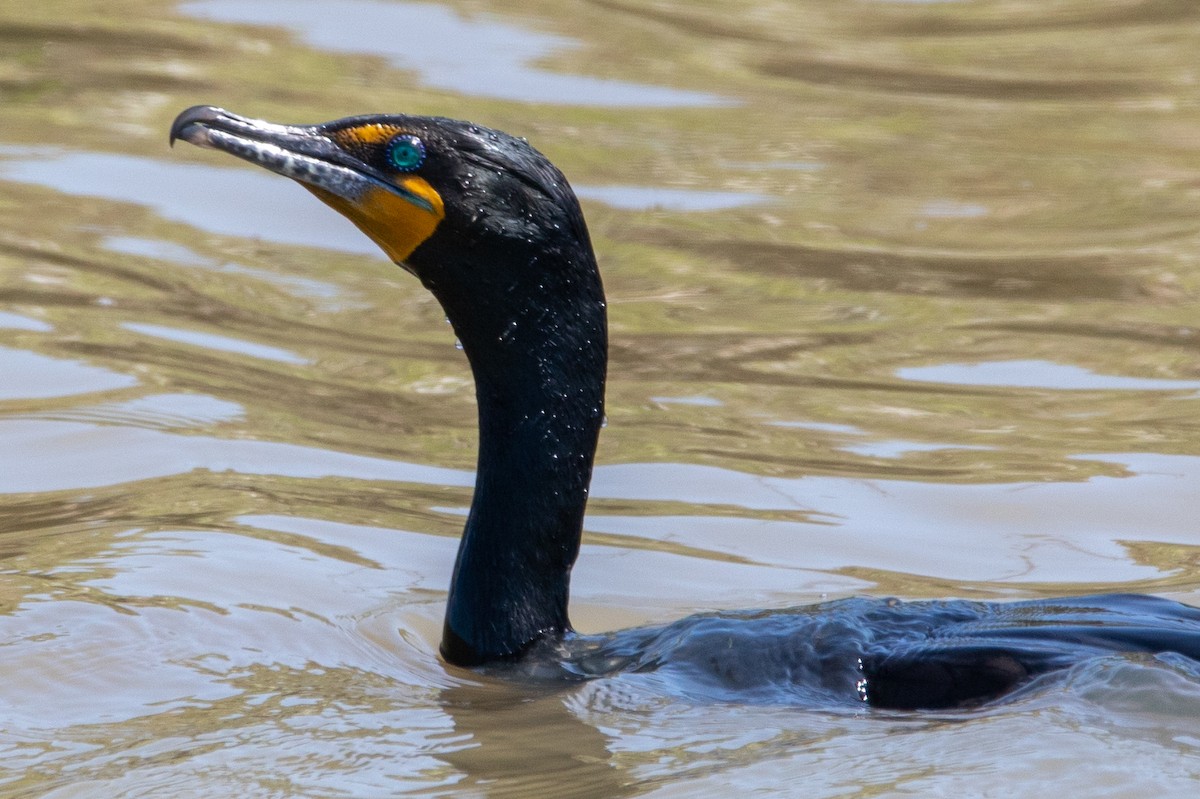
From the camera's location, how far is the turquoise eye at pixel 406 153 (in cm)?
449

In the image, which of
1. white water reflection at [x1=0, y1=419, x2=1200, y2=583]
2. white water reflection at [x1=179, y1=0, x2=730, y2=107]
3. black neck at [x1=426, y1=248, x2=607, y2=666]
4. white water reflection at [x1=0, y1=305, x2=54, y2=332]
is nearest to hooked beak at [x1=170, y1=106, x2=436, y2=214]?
black neck at [x1=426, y1=248, x2=607, y2=666]

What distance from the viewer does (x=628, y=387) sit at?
7.49 m

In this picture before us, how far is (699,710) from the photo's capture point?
4.29 metres

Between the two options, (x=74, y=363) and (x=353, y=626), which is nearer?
(x=353, y=626)

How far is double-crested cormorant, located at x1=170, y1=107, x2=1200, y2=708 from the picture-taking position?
4285 mm

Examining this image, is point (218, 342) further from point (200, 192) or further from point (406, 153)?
point (406, 153)

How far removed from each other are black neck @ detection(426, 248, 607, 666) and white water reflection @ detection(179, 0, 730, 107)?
6668 mm

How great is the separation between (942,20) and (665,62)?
8.17 ft

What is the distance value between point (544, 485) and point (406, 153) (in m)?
0.92

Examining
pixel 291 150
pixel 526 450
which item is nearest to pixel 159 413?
pixel 526 450

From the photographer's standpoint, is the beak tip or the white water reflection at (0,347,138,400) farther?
the white water reflection at (0,347,138,400)

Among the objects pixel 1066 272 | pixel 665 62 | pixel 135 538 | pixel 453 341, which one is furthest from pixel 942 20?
pixel 135 538

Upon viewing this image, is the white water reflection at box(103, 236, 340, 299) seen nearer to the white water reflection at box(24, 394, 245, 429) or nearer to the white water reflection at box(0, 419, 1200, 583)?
the white water reflection at box(24, 394, 245, 429)

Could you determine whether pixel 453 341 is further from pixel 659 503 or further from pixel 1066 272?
pixel 1066 272
